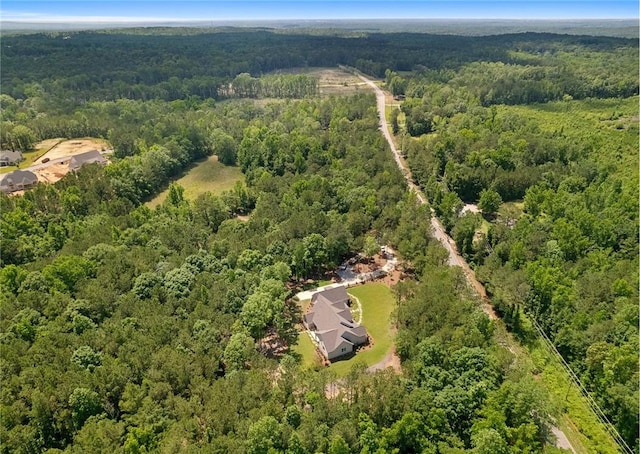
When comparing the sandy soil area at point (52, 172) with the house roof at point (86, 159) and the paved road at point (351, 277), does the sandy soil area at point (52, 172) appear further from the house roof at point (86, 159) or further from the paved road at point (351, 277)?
the paved road at point (351, 277)

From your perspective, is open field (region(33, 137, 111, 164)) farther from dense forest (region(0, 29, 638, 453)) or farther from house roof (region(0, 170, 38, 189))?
house roof (region(0, 170, 38, 189))

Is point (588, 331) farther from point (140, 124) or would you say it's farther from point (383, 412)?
point (140, 124)

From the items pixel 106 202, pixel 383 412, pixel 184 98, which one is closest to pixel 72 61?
pixel 184 98

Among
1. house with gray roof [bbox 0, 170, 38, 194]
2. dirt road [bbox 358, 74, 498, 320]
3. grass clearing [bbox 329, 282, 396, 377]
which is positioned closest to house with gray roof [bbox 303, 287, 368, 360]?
grass clearing [bbox 329, 282, 396, 377]

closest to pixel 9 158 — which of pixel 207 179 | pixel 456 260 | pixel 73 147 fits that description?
pixel 73 147

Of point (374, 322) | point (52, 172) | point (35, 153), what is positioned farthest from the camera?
point (35, 153)

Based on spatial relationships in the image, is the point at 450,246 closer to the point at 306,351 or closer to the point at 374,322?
the point at 374,322
